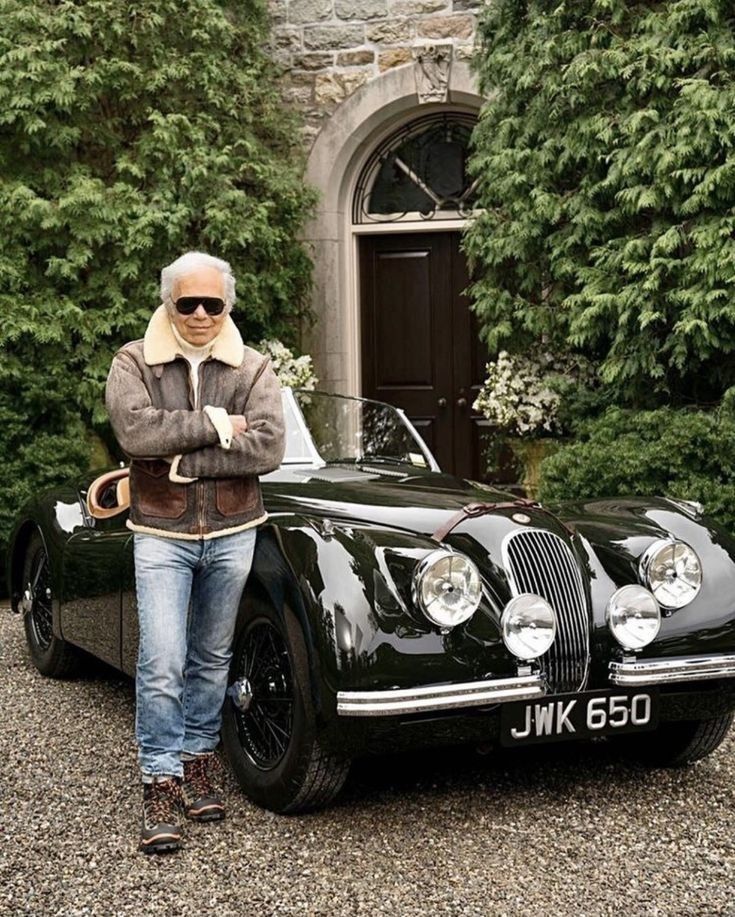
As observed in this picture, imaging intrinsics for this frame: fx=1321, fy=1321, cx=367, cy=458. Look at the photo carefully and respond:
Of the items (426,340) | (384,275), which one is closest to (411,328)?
(426,340)

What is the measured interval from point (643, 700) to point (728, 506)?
3.37 m

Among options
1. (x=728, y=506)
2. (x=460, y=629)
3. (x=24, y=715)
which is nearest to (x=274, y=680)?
(x=460, y=629)

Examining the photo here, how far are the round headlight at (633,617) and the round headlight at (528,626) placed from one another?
25cm

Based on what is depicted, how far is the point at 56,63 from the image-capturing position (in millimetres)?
8898

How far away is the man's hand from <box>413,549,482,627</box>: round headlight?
2.32 feet

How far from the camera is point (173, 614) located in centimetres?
414

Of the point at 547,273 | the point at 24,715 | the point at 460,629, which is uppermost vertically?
the point at 547,273

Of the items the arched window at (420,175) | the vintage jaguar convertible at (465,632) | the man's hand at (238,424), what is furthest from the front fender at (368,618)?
the arched window at (420,175)

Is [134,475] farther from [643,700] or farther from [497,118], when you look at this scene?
[497,118]

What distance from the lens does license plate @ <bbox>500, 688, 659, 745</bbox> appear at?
4.18m

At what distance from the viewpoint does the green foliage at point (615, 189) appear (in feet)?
25.1

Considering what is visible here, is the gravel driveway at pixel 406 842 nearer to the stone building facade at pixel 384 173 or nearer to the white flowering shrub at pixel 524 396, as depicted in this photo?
the white flowering shrub at pixel 524 396

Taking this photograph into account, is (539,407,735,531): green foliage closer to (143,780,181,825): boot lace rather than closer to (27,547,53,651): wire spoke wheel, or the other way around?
(27,547,53,651): wire spoke wheel

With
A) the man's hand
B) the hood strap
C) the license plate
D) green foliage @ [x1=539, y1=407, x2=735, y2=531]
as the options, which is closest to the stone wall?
green foliage @ [x1=539, y1=407, x2=735, y2=531]
